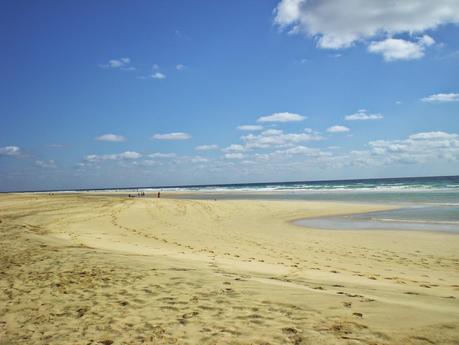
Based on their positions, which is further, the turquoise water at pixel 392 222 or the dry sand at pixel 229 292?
the turquoise water at pixel 392 222

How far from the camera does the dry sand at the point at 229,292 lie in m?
4.68

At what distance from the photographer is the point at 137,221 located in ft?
69.2

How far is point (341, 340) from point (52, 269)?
683cm

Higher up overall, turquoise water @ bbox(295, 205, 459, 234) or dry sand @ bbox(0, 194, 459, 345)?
dry sand @ bbox(0, 194, 459, 345)

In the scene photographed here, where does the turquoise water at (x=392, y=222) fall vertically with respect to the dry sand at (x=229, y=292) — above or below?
below

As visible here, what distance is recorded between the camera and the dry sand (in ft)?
15.3

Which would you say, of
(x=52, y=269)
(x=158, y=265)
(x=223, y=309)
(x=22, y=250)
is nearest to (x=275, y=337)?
(x=223, y=309)

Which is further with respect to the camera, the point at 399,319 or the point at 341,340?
the point at 399,319

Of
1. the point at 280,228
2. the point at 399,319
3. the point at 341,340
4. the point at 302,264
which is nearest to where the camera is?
the point at 341,340

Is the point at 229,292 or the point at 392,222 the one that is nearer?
the point at 229,292

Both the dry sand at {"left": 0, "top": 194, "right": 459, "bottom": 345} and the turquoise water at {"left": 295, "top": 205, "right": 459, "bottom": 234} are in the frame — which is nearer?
the dry sand at {"left": 0, "top": 194, "right": 459, "bottom": 345}

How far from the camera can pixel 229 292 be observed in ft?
20.8

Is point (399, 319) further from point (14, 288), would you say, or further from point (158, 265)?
point (14, 288)

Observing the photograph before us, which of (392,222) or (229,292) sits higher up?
(229,292)
